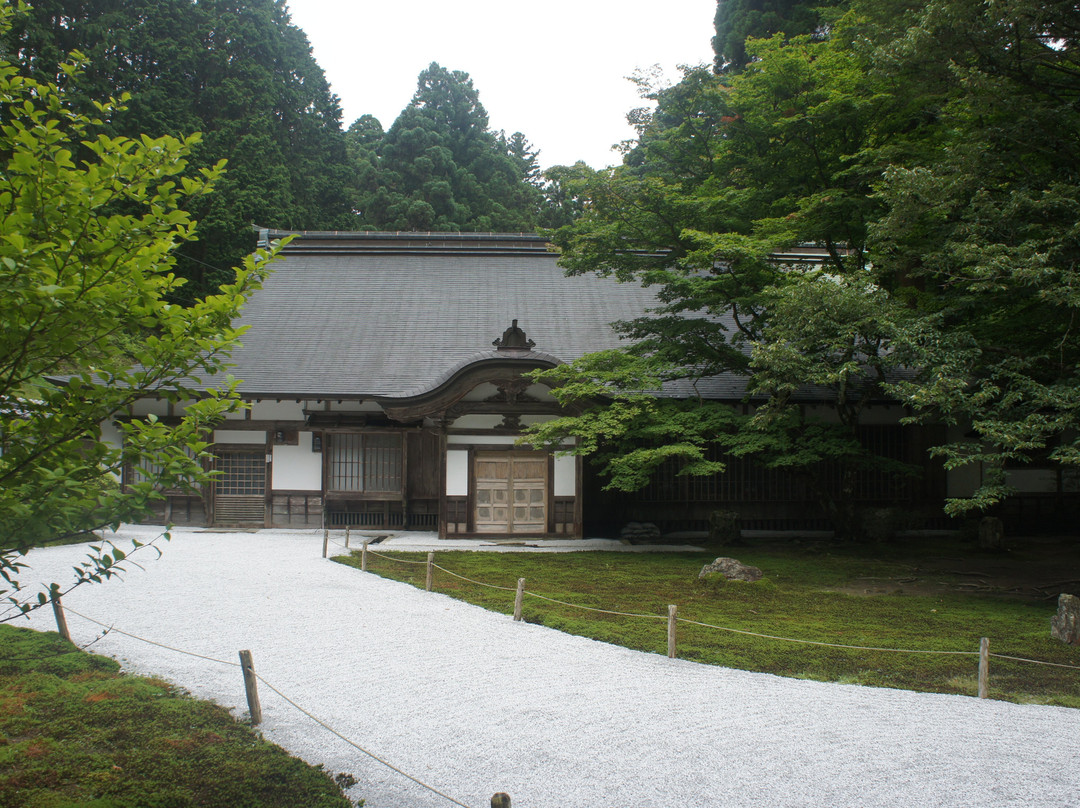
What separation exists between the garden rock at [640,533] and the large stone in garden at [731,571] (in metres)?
3.56

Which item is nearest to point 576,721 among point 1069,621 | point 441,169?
point 1069,621

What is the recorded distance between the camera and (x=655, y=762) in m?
4.23

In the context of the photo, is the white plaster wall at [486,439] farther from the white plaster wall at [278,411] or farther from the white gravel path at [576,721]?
the white gravel path at [576,721]

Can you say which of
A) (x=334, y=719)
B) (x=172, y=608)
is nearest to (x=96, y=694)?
(x=334, y=719)

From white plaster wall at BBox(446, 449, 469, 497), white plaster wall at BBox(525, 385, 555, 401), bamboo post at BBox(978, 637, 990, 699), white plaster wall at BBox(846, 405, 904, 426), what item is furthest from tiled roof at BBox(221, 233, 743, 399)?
bamboo post at BBox(978, 637, 990, 699)

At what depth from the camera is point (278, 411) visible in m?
14.2

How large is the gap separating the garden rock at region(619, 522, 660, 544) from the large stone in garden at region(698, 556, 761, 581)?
3.56m

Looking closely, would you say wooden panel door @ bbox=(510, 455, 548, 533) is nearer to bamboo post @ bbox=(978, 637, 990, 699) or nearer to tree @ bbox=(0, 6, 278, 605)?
bamboo post @ bbox=(978, 637, 990, 699)

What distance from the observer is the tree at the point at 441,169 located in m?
32.3

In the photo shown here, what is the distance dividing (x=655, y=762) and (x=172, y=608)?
6.05 m

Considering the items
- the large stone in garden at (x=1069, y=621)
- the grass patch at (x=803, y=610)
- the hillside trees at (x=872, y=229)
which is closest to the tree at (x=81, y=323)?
the grass patch at (x=803, y=610)

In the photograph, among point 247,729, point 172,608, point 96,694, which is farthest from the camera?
point 172,608

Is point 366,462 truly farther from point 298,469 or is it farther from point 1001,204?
point 1001,204

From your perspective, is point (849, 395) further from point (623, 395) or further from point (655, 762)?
point (655, 762)
